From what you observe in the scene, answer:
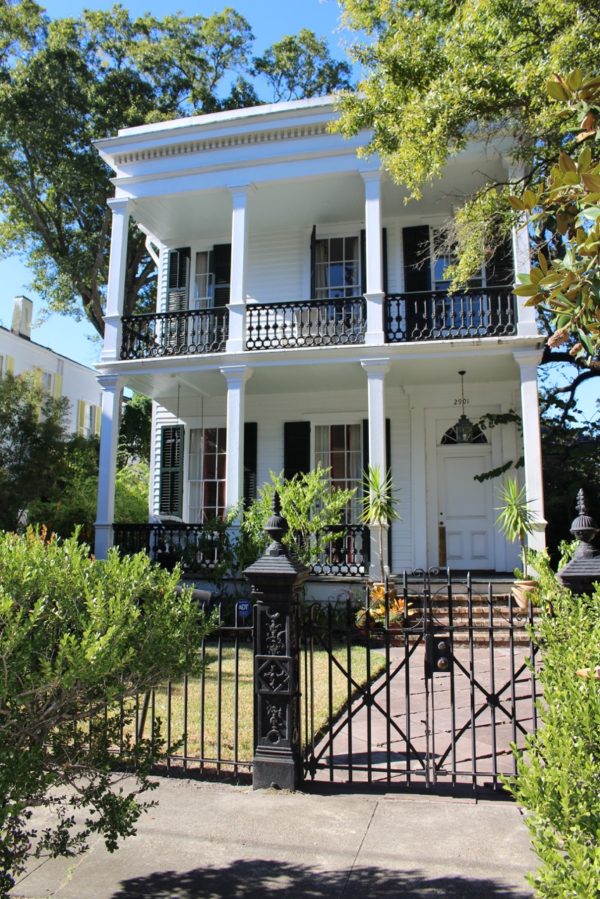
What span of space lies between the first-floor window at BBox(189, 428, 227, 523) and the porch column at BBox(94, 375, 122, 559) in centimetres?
225

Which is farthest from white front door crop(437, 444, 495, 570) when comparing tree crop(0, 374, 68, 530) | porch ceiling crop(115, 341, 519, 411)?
tree crop(0, 374, 68, 530)

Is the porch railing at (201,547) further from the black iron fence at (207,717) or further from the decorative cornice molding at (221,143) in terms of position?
the decorative cornice molding at (221,143)

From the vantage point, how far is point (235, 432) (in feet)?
39.7

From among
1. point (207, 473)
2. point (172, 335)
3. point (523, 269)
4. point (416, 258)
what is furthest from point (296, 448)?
point (523, 269)

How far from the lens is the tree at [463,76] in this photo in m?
7.29

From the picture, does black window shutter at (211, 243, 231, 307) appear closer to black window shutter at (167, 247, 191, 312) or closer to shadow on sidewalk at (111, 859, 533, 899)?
black window shutter at (167, 247, 191, 312)

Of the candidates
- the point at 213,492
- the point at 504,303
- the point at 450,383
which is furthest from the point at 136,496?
the point at 504,303

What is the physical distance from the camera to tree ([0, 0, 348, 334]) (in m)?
19.3

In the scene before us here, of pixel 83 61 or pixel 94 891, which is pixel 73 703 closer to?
pixel 94 891

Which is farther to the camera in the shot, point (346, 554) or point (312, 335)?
point (312, 335)

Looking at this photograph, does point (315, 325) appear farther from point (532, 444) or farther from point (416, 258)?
point (532, 444)

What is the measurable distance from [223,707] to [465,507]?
25.8ft

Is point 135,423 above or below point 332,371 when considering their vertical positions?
above

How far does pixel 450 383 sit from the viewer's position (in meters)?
13.4
